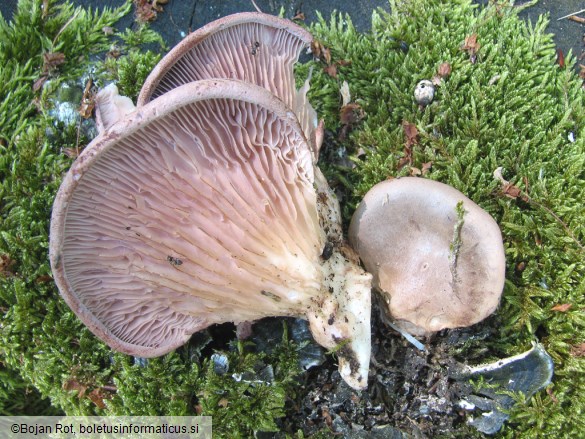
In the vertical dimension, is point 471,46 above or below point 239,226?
above

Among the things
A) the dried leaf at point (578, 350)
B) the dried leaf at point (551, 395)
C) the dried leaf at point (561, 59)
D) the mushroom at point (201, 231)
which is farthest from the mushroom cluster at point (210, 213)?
the dried leaf at point (561, 59)

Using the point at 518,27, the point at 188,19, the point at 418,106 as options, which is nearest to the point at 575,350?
the point at 418,106

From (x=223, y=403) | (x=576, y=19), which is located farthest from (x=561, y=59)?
(x=223, y=403)

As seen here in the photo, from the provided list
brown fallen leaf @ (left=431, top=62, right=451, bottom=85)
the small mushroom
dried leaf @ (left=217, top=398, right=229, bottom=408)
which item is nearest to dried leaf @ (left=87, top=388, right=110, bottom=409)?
dried leaf @ (left=217, top=398, right=229, bottom=408)

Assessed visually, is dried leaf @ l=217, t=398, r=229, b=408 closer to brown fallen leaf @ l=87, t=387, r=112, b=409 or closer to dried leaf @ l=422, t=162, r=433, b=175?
brown fallen leaf @ l=87, t=387, r=112, b=409

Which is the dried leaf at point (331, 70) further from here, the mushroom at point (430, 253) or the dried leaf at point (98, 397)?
the dried leaf at point (98, 397)

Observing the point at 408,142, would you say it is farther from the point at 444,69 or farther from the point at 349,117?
the point at 444,69

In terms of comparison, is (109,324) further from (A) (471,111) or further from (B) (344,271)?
(A) (471,111)
